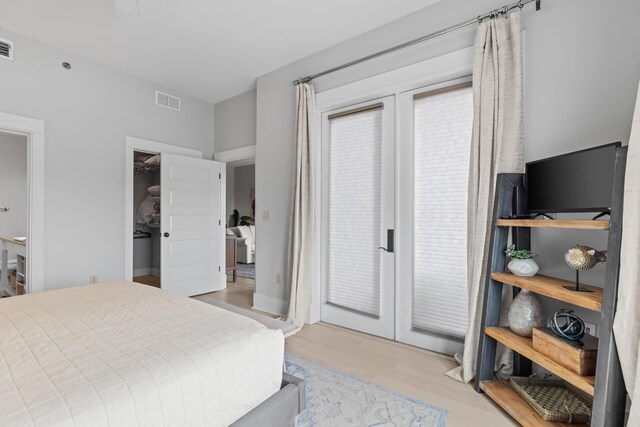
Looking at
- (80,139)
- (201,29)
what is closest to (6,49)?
(80,139)

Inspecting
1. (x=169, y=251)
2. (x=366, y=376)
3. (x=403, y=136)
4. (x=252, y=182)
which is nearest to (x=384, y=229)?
(x=403, y=136)

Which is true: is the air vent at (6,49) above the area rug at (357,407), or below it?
above

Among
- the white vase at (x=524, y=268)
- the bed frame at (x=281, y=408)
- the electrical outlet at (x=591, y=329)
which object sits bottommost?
the bed frame at (x=281, y=408)

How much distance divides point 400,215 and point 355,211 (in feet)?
1.62

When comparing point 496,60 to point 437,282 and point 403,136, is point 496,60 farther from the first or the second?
point 437,282

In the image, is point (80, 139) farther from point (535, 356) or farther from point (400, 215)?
point (535, 356)

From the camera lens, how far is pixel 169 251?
3904mm

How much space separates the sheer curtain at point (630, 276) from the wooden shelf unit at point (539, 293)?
1.9 inches

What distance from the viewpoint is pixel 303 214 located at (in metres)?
3.14

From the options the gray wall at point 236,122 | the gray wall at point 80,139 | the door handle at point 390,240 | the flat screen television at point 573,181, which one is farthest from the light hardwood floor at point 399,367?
the gray wall at point 236,122

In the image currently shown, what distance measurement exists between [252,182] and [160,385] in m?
7.80

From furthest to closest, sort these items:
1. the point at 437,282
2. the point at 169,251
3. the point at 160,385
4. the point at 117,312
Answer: the point at 169,251 → the point at 437,282 → the point at 117,312 → the point at 160,385

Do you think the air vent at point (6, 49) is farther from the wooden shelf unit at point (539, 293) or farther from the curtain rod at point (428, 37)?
the wooden shelf unit at point (539, 293)

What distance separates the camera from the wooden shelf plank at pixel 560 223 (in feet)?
4.44
